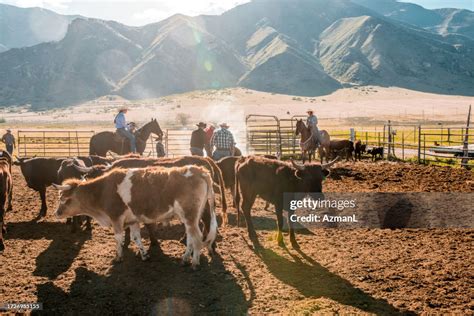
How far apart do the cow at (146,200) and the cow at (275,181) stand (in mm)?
1494

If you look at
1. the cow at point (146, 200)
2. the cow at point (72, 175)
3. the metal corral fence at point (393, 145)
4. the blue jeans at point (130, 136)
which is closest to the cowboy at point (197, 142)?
the blue jeans at point (130, 136)

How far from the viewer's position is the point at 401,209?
973 cm

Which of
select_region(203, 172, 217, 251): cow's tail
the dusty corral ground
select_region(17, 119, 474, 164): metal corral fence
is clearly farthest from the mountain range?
select_region(203, 172, 217, 251): cow's tail

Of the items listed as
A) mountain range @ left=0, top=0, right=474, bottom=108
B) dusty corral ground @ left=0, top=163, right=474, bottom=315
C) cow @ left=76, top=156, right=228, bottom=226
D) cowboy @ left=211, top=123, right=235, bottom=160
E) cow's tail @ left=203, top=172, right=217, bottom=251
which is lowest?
dusty corral ground @ left=0, top=163, right=474, bottom=315

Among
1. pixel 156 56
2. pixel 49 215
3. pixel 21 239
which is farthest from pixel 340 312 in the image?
pixel 156 56

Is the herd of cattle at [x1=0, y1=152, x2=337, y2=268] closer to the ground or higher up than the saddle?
closer to the ground

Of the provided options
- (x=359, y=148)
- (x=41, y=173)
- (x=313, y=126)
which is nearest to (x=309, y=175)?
(x=41, y=173)

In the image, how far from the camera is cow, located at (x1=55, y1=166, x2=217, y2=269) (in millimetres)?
6359

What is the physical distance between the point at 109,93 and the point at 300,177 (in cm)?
15969

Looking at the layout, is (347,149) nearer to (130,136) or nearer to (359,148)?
(359,148)

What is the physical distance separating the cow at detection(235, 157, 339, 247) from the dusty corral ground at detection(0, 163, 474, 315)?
67cm

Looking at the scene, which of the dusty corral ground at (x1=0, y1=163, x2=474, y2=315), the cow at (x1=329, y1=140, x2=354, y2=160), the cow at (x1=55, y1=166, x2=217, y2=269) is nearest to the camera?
the dusty corral ground at (x1=0, y1=163, x2=474, y2=315)

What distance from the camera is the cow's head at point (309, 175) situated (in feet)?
25.6

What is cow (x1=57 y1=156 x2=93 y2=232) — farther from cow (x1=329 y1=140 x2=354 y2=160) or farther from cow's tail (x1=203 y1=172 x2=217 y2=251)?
cow (x1=329 y1=140 x2=354 y2=160)
